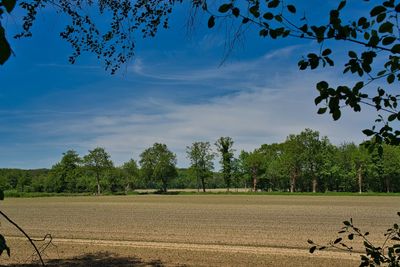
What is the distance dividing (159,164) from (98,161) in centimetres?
1997

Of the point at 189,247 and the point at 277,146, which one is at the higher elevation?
the point at 277,146

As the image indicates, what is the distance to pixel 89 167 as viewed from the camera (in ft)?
403

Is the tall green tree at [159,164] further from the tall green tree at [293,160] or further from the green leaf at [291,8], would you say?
the green leaf at [291,8]

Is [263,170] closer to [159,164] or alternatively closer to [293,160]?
[293,160]

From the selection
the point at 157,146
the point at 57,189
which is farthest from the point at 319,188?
the point at 57,189

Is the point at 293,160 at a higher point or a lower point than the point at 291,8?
higher

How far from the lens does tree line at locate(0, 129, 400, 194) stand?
104125mm

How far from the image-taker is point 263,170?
12006cm

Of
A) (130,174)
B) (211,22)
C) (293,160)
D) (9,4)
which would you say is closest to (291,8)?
(211,22)

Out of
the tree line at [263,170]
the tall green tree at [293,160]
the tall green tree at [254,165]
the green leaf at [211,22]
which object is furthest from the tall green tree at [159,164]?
the green leaf at [211,22]

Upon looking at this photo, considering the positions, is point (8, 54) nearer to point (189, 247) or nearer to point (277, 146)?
point (189, 247)

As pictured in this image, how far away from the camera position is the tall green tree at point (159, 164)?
11456 centimetres

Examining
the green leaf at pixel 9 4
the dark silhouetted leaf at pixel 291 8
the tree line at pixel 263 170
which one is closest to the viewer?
the green leaf at pixel 9 4

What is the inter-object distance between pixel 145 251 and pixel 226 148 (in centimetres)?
9856
